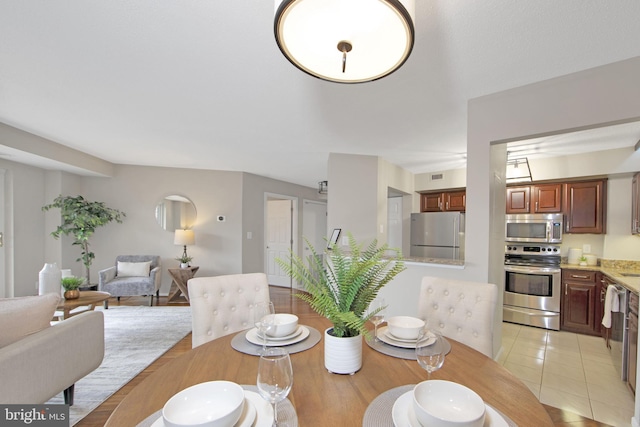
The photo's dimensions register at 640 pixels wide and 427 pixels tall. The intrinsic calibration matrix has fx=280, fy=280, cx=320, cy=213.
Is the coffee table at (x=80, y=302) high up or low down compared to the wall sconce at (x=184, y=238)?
down

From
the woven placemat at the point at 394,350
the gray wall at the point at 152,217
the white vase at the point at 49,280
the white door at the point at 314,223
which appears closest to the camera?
the woven placemat at the point at 394,350

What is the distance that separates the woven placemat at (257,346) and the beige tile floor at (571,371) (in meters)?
1.99

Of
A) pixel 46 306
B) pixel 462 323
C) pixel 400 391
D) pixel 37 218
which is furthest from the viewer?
pixel 37 218

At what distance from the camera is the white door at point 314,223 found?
6602mm

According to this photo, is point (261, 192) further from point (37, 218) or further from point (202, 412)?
point (202, 412)

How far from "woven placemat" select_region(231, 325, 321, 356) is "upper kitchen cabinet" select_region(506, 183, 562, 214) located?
384cm

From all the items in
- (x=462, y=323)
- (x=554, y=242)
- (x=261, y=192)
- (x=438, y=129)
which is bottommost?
(x=462, y=323)

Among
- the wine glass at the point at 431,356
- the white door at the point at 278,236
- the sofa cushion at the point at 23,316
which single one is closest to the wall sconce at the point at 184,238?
the white door at the point at 278,236

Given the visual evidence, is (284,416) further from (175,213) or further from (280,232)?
(280,232)

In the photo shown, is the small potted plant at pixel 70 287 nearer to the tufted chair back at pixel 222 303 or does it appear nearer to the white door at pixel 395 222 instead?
the tufted chair back at pixel 222 303

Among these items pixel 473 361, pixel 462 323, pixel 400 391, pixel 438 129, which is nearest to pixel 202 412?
pixel 400 391

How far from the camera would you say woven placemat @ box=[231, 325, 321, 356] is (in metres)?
1.16

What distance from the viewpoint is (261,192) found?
569cm

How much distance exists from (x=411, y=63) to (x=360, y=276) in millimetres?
1482
